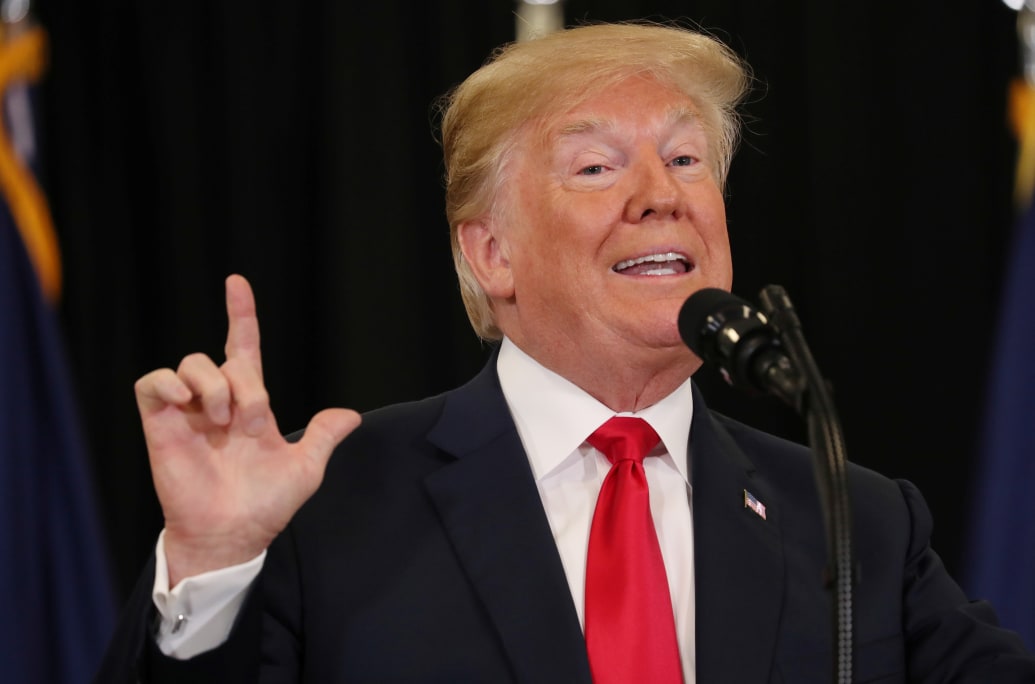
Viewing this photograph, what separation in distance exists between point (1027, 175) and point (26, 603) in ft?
7.39

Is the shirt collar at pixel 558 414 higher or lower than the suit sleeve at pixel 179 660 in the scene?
higher

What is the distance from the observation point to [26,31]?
2.56 m

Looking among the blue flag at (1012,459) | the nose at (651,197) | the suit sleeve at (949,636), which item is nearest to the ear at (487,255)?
the nose at (651,197)

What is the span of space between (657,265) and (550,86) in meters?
0.31

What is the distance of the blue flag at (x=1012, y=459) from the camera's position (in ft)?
8.75

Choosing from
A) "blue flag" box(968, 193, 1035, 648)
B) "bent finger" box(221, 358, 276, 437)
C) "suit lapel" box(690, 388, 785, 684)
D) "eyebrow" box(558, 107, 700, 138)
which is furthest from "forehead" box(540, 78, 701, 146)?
"blue flag" box(968, 193, 1035, 648)

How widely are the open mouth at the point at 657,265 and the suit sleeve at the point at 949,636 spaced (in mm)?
511

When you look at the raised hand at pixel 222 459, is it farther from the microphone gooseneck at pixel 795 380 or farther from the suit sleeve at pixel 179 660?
the microphone gooseneck at pixel 795 380

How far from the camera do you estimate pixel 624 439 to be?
1678 mm

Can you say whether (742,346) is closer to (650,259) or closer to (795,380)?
(795,380)

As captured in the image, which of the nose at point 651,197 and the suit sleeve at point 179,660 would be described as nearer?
the suit sleeve at point 179,660

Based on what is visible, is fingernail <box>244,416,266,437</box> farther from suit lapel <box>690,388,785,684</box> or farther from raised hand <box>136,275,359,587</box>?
suit lapel <box>690,388,785,684</box>

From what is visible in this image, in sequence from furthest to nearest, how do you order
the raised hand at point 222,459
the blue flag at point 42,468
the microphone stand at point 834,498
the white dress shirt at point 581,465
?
the blue flag at point 42,468
the white dress shirt at point 581,465
the raised hand at point 222,459
the microphone stand at point 834,498

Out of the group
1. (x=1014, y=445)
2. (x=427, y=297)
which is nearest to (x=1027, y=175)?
(x=1014, y=445)
